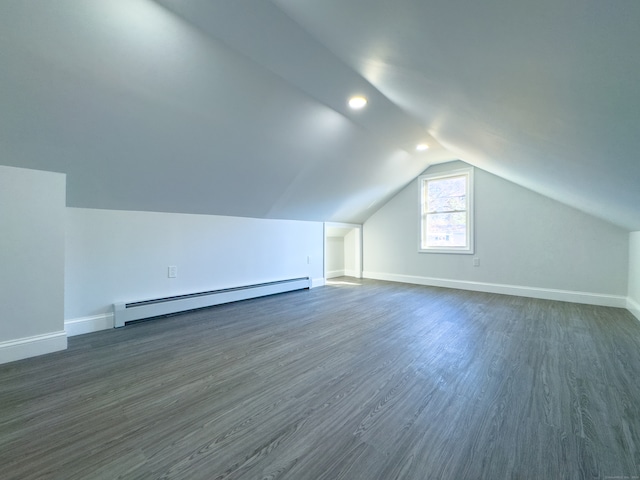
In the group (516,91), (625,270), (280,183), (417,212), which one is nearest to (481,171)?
(417,212)

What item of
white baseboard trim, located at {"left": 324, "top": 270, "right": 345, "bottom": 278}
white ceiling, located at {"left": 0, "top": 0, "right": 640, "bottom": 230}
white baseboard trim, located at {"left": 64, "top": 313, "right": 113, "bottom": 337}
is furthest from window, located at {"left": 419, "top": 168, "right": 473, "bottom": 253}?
white baseboard trim, located at {"left": 64, "top": 313, "right": 113, "bottom": 337}

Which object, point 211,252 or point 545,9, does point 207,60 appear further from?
point 211,252

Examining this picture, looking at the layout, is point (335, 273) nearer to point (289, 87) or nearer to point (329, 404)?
point (289, 87)

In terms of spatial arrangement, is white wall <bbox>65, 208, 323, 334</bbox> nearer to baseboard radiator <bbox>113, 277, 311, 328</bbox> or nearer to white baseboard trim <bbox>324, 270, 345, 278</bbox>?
baseboard radiator <bbox>113, 277, 311, 328</bbox>

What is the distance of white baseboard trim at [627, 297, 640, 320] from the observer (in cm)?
297

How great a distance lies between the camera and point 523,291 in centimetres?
410

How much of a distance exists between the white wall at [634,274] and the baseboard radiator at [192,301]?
436cm

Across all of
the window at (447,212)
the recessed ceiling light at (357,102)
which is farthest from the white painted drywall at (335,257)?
the recessed ceiling light at (357,102)

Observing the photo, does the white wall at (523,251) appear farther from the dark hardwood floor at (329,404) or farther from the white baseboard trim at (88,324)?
the white baseboard trim at (88,324)

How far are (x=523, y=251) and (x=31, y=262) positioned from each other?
5913 mm

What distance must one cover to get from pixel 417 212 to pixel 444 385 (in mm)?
4066

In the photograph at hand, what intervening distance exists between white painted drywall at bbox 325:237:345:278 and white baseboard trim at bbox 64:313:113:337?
397 cm

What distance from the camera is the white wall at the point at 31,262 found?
196cm

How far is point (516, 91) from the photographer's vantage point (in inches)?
47.3
